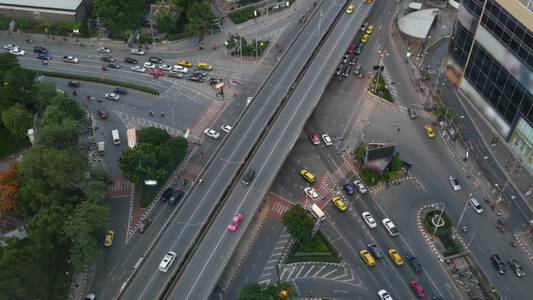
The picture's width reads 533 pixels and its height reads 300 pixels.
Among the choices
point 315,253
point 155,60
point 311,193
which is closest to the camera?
point 315,253

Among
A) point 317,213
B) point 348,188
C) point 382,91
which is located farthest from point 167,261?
point 382,91

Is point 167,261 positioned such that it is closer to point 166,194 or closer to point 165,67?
point 166,194

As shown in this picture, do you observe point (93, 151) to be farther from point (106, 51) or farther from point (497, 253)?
point (497, 253)

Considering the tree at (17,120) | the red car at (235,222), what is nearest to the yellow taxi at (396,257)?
the red car at (235,222)

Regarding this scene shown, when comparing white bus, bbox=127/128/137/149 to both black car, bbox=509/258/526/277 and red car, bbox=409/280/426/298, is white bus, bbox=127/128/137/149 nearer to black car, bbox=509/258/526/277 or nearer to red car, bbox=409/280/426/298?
red car, bbox=409/280/426/298

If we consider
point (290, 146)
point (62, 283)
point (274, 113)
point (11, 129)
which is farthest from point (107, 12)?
point (62, 283)

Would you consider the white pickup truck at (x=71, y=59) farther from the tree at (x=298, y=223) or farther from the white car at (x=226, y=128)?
the tree at (x=298, y=223)
